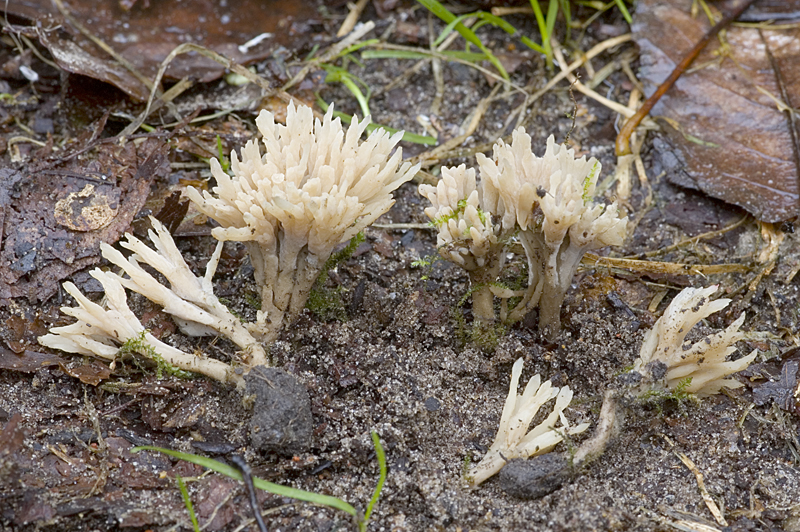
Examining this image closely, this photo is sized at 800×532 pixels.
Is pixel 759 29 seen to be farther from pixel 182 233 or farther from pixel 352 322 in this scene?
pixel 182 233

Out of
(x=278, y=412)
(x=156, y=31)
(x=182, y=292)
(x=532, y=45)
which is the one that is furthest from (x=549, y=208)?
(x=156, y=31)

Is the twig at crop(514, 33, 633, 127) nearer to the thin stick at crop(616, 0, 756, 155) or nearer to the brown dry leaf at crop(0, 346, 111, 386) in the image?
the thin stick at crop(616, 0, 756, 155)

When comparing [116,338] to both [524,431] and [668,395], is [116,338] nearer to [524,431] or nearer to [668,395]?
[524,431]

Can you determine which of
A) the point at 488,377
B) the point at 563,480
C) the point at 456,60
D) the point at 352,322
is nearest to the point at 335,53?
the point at 456,60

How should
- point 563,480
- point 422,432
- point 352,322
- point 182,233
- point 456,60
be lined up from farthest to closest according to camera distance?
point 456,60, point 182,233, point 352,322, point 422,432, point 563,480

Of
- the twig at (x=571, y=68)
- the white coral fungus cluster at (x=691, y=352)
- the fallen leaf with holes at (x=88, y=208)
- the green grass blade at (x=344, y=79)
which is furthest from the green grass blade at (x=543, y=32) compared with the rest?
the fallen leaf with holes at (x=88, y=208)

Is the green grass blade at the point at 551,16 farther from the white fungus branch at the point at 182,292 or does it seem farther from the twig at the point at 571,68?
the white fungus branch at the point at 182,292
